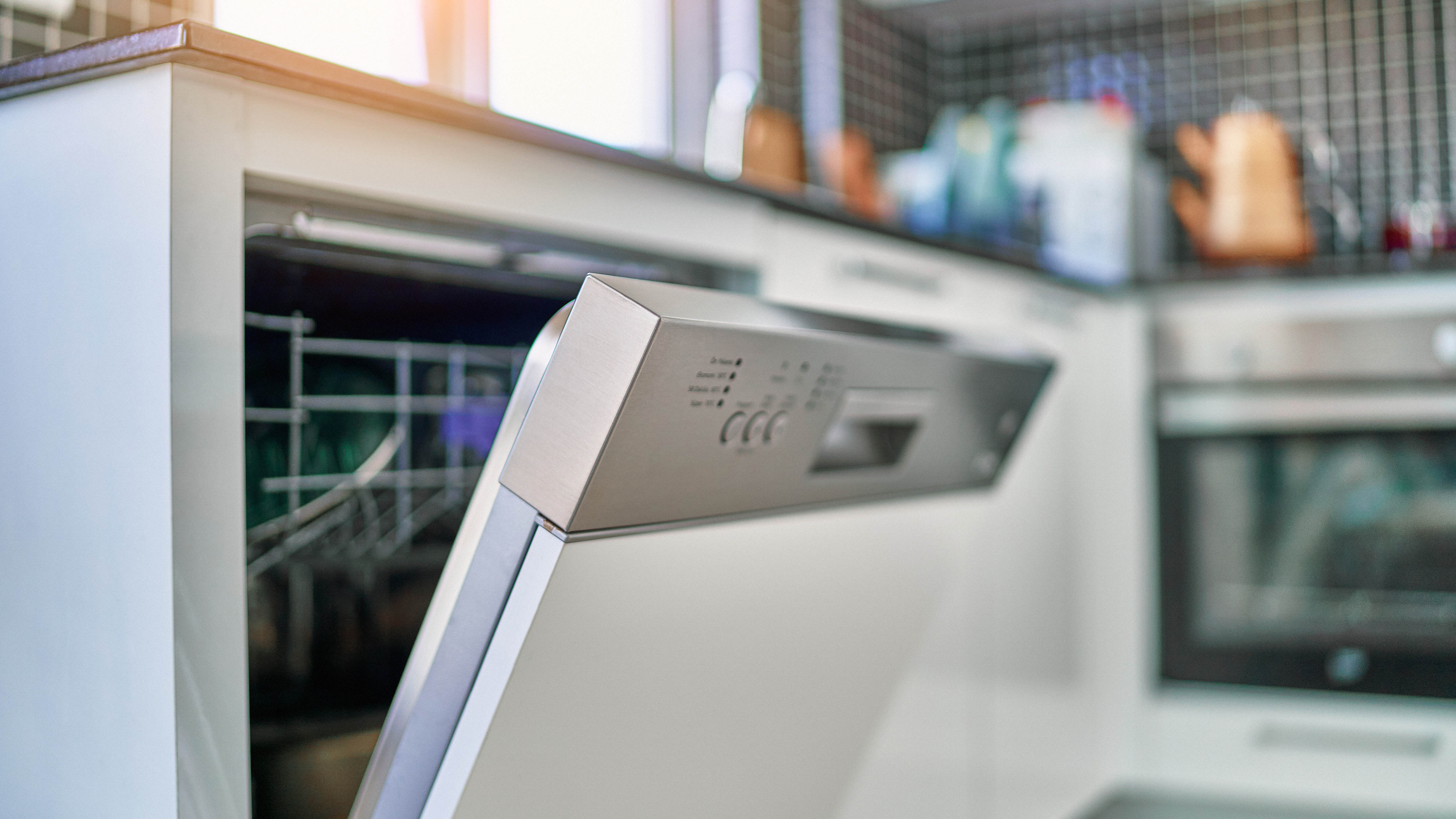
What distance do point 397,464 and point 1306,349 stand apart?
138cm

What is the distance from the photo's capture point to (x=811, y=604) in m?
0.83

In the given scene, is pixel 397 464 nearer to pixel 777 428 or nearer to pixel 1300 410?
pixel 777 428

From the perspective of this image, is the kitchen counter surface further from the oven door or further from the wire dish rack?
the oven door

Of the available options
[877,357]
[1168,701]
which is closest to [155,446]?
[877,357]

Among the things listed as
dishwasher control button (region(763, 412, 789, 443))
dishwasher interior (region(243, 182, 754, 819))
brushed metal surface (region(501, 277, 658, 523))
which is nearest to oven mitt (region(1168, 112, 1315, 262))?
dishwasher interior (region(243, 182, 754, 819))

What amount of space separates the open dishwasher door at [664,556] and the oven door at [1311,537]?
107cm

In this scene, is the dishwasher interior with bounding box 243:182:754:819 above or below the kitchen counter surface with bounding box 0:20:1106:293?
below

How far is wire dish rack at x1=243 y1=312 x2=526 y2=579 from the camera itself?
939 millimetres

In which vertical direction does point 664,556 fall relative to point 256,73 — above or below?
below

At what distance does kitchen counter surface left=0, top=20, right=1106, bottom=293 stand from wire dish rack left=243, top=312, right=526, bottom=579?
0.75ft

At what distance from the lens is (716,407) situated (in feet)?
2.00

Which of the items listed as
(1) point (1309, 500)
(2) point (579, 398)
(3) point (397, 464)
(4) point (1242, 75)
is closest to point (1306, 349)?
(1) point (1309, 500)

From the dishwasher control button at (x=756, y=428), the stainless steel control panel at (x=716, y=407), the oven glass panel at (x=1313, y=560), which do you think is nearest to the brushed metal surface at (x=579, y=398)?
the stainless steel control panel at (x=716, y=407)

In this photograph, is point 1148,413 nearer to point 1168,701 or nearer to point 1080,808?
point 1168,701
